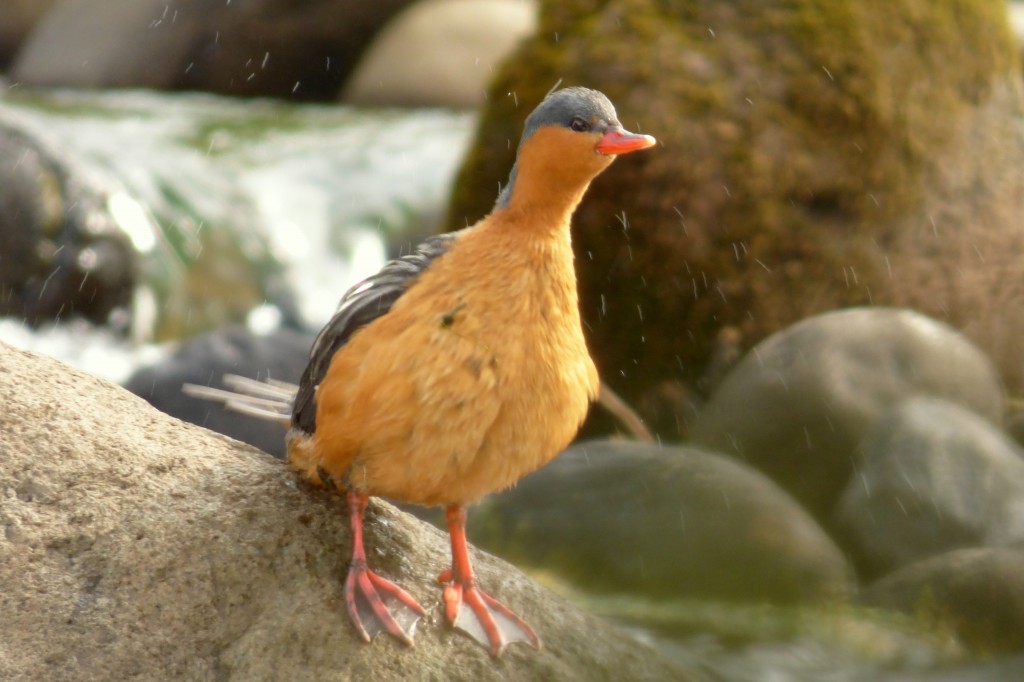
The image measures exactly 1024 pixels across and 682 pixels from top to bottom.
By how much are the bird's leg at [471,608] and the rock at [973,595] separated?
8.28 ft

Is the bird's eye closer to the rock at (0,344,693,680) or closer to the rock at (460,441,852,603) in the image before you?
the rock at (0,344,693,680)

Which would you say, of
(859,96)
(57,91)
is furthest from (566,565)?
(57,91)

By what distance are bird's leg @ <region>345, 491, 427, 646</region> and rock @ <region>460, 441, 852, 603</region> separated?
252cm

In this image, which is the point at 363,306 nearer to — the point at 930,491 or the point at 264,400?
the point at 264,400

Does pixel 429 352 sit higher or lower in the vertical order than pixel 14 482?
higher

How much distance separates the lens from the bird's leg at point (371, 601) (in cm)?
313

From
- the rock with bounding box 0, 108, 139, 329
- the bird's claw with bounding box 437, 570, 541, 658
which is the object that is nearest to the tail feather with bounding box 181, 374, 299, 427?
the bird's claw with bounding box 437, 570, 541, 658

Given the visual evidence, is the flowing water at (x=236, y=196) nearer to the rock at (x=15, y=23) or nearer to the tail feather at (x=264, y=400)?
the rock at (x=15, y=23)

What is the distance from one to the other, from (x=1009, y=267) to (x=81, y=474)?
19.6ft

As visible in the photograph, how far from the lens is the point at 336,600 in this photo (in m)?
3.19

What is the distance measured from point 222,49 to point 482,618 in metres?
13.5

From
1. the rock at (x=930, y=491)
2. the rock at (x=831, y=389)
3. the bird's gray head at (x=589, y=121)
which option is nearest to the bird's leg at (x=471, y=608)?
the bird's gray head at (x=589, y=121)

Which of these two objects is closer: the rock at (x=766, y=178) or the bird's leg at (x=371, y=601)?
the bird's leg at (x=371, y=601)

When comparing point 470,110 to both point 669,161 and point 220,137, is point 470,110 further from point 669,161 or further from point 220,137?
point 669,161
